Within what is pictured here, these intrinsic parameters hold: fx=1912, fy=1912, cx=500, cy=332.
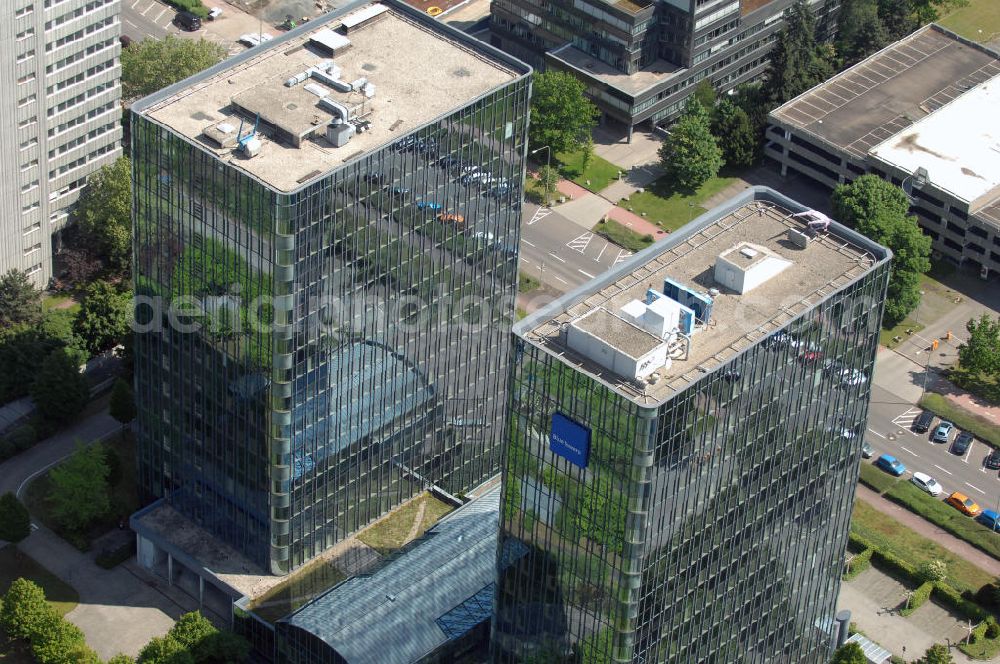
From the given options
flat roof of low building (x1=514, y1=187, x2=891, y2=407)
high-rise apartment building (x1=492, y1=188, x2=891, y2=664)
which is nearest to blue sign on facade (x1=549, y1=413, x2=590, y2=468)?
high-rise apartment building (x1=492, y1=188, x2=891, y2=664)

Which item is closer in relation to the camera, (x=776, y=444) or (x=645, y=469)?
(x=645, y=469)

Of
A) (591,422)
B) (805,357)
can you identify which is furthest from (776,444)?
(591,422)

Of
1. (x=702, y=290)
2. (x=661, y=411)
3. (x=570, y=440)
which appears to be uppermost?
(x=702, y=290)

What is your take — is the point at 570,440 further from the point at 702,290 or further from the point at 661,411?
the point at 702,290

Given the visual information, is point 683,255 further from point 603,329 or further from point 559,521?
point 559,521

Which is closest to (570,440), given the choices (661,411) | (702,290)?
(661,411)

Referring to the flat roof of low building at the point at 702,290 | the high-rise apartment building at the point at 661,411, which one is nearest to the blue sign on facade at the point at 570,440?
the high-rise apartment building at the point at 661,411
